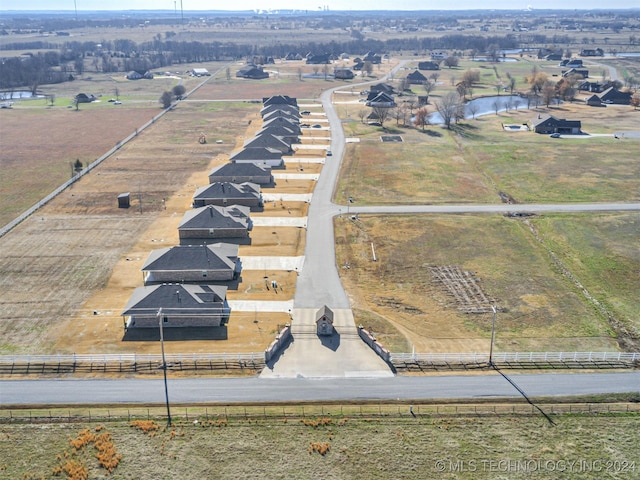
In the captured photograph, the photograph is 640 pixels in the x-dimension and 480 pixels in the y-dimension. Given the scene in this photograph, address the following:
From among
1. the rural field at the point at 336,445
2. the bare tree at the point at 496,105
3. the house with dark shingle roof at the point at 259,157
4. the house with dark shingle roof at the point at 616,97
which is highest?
the house with dark shingle roof at the point at 616,97

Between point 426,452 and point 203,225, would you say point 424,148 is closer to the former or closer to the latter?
point 203,225

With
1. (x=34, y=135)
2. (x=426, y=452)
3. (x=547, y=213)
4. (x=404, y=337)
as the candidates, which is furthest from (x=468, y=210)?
(x=34, y=135)

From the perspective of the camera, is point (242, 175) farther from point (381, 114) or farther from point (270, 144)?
point (381, 114)

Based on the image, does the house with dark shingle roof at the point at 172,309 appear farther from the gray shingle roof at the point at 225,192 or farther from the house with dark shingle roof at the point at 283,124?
the house with dark shingle roof at the point at 283,124

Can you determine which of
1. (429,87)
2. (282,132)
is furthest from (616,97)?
(282,132)

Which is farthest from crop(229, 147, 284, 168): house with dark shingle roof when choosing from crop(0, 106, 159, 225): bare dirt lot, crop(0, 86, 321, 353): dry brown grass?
crop(0, 106, 159, 225): bare dirt lot

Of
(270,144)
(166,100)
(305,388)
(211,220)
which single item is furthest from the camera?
(166,100)

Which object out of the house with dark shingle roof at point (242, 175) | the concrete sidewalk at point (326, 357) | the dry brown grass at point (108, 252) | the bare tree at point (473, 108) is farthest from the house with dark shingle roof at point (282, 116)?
the concrete sidewalk at point (326, 357)
